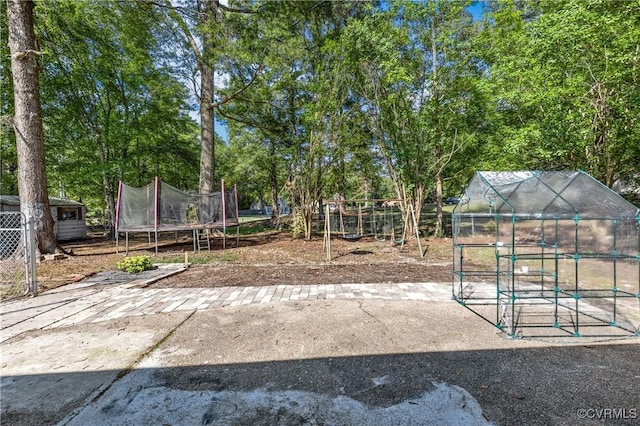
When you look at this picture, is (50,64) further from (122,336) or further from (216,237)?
(122,336)

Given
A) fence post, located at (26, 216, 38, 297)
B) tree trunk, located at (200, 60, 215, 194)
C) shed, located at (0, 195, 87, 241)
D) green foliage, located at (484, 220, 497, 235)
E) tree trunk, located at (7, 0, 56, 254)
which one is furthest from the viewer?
shed, located at (0, 195, 87, 241)

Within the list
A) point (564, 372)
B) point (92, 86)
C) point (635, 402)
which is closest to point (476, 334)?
point (564, 372)

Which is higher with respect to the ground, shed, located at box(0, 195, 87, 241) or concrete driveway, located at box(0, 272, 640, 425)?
shed, located at box(0, 195, 87, 241)

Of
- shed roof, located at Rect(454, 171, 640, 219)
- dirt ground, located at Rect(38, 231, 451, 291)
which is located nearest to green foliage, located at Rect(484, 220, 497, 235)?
dirt ground, located at Rect(38, 231, 451, 291)

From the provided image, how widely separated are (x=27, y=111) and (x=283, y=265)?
7.66 metres

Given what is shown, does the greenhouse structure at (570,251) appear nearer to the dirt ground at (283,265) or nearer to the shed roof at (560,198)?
the shed roof at (560,198)

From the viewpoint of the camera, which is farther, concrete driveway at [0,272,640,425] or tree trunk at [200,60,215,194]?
tree trunk at [200,60,215,194]

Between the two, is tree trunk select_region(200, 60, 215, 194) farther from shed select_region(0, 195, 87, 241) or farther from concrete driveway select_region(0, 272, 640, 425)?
concrete driveway select_region(0, 272, 640, 425)

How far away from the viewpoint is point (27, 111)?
7.59 m

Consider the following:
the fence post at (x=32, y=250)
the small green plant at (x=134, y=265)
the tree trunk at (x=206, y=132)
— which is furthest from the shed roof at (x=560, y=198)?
the tree trunk at (x=206, y=132)

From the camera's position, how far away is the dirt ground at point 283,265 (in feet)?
19.0

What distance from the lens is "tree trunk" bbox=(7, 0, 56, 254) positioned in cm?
747

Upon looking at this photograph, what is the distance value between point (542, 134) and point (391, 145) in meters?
5.08

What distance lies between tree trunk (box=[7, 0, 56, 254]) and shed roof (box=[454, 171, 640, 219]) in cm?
1033
